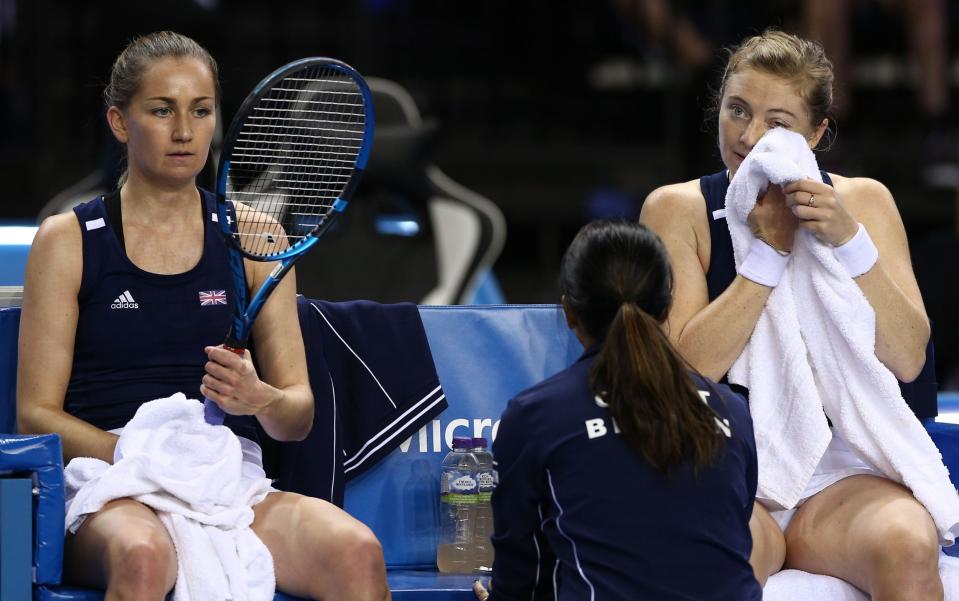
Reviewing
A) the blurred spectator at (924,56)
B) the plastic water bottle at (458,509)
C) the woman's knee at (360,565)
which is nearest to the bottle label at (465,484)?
the plastic water bottle at (458,509)

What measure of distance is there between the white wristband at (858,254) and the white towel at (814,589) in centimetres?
60

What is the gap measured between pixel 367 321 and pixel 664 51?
582 centimetres

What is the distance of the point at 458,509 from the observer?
304cm

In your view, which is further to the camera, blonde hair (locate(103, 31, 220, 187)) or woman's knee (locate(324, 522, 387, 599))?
blonde hair (locate(103, 31, 220, 187))

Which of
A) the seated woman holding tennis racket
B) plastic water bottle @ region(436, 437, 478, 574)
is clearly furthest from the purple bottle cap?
the seated woman holding tennis racket

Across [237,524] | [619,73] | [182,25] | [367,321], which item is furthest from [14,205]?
[237,524]

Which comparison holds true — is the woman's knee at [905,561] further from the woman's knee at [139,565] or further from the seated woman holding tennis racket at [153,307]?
the woman's knee at [139,565]

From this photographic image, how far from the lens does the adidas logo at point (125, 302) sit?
275cm

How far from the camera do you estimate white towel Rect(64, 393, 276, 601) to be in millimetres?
2473

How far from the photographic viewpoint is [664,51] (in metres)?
8.56

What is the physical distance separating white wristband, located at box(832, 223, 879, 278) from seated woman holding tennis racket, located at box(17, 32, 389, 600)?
108 centimetres

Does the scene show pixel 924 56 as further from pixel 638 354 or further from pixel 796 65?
pixel 638 354

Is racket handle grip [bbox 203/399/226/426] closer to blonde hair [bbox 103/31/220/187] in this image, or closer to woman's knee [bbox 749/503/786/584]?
blonde hair [bbox 103/31/220/187]

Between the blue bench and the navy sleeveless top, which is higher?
the navy sleeveless top
